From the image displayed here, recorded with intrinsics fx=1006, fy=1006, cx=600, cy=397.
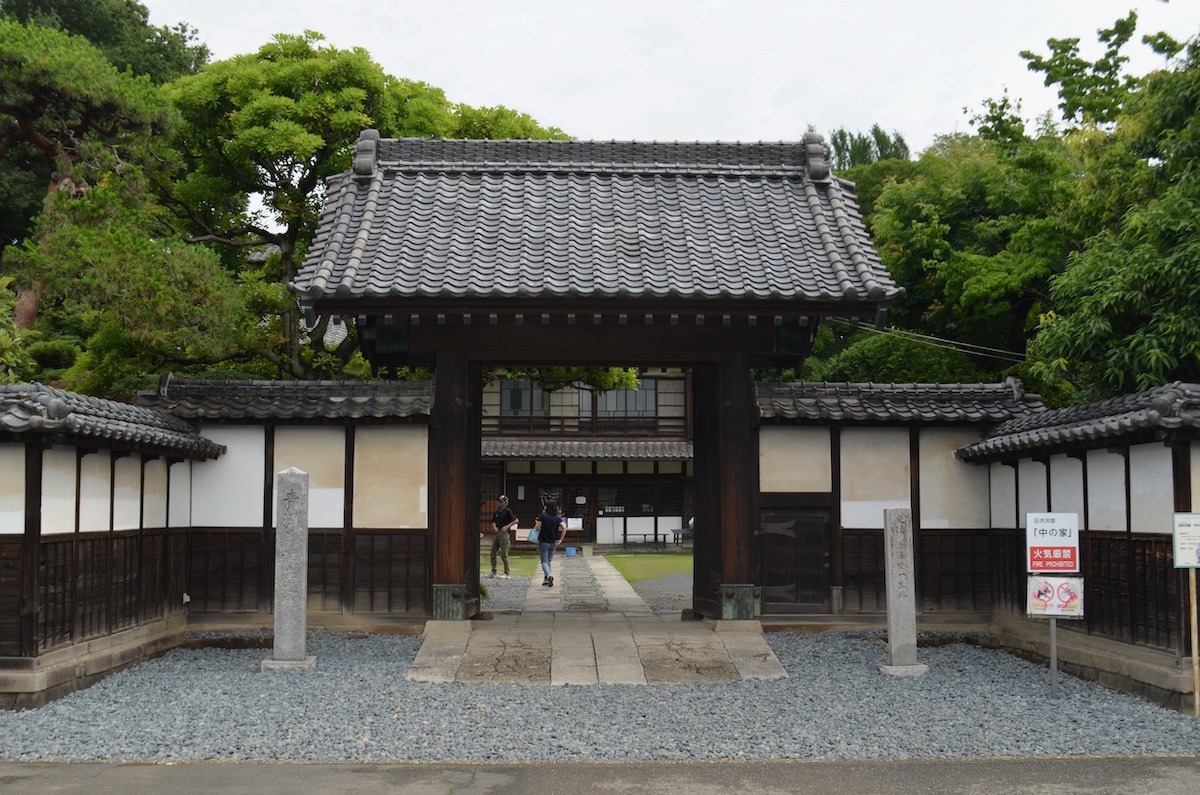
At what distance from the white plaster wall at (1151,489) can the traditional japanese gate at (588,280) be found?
322cm

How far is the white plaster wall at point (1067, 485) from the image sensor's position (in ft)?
37.4

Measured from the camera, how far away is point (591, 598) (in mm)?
18547

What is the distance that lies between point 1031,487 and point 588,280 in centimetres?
613

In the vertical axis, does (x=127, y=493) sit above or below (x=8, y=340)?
below

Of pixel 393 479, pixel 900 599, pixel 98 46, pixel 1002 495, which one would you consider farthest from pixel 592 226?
pixel 98 46

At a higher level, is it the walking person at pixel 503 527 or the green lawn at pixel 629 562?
the walking person at pixel 503 527

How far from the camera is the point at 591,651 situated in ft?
38.3

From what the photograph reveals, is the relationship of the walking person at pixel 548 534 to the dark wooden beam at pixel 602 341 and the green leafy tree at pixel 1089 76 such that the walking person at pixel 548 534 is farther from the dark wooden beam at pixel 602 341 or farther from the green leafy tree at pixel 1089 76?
the green leafy tree at pixel 1089 76

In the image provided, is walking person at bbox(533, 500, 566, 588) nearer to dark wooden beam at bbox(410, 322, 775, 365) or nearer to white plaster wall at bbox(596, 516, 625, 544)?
dark wooden beam at bbox(410, 322, 775, 365)

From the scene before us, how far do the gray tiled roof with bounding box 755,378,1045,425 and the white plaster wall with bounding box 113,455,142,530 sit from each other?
25.5 feet

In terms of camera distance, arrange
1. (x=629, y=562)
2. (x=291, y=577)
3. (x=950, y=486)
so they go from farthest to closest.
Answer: (x=629, y=562) → (x=950, y=486) → (x=291, y=577)

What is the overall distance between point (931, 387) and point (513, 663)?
7.10 metres

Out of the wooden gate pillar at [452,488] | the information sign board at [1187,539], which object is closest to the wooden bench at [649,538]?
the wooden gate pillar at [452,488]

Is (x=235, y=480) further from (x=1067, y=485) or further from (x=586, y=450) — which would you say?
(x=586, y=450)
